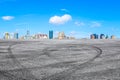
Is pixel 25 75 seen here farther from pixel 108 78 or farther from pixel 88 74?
pixel 108 78

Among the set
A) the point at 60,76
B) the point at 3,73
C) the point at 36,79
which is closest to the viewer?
the point at 36,79

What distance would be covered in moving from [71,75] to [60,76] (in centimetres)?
35

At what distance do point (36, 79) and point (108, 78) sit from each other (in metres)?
2.03

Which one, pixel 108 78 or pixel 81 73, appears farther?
pixel 81 73

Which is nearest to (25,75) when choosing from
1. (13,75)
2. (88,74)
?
(13,75)

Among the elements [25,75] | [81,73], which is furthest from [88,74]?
[25,75]

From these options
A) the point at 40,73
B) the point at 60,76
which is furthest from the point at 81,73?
the point at 40,73

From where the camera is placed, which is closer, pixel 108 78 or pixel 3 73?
pixel 108 78

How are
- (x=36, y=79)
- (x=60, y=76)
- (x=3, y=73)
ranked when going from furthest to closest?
(x=3, y=73)
(x=60, y=76)
(x=36, y=79)

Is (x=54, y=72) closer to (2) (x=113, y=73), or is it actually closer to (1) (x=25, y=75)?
(1) (x=25, y=75)

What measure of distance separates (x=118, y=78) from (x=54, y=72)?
79.1 inches

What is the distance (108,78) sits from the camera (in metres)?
6.16

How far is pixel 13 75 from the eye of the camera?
21.1ft

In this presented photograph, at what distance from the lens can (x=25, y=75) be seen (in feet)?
21.0
